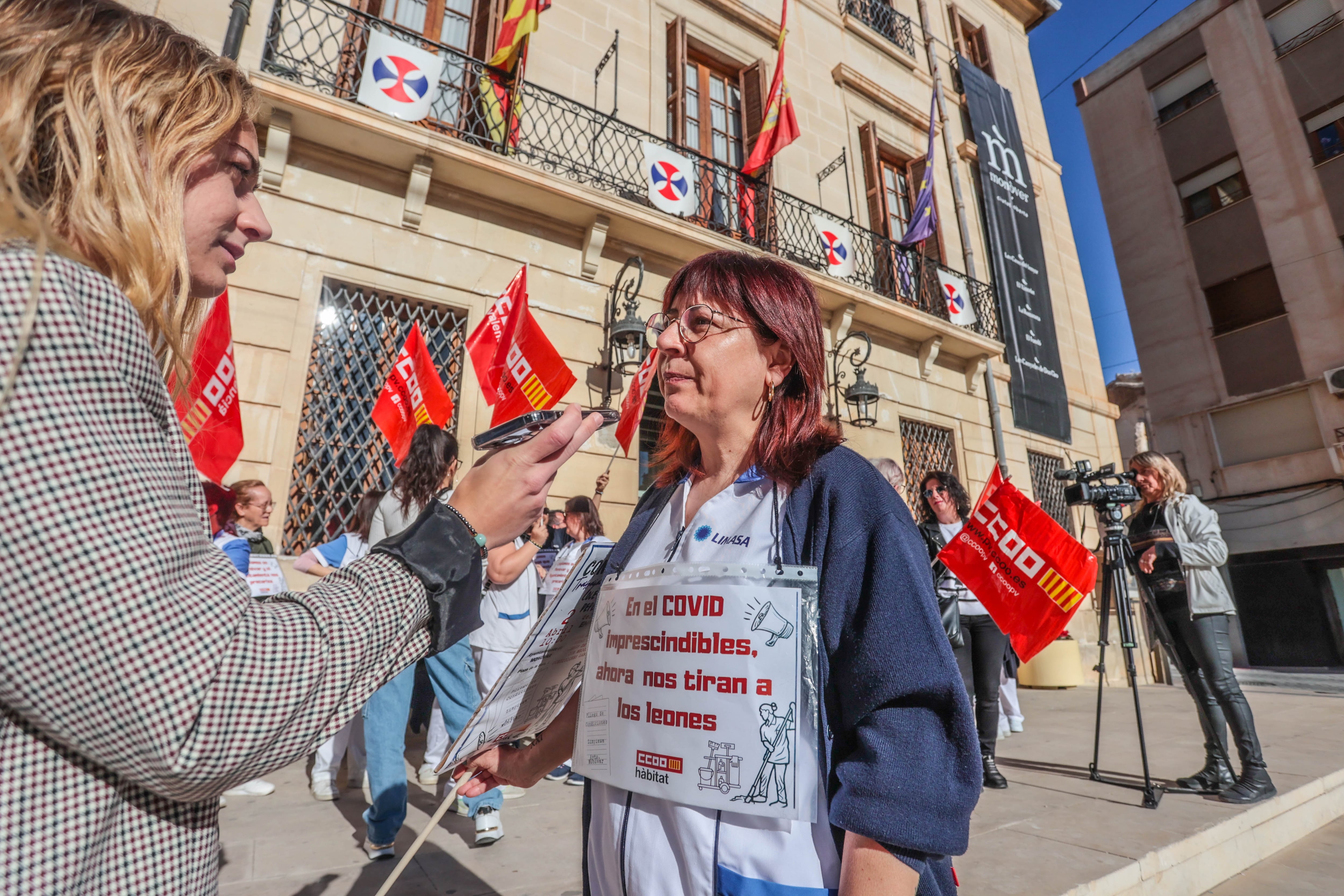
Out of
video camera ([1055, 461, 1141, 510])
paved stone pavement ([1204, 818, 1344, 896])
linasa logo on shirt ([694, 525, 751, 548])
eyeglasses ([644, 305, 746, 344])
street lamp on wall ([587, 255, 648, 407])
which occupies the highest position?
street lamp on wall ([587, 255, 648, 407])

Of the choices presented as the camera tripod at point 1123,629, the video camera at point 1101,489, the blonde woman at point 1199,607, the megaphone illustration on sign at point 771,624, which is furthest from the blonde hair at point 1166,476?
the megaphone illustration on sign at point 771,624

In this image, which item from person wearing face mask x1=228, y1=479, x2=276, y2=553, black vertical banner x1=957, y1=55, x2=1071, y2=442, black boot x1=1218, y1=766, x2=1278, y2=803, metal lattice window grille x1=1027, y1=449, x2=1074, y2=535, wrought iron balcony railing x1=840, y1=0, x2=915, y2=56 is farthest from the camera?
wrought iron balcony railing x1=840, y1=0, x2=915, y2=56

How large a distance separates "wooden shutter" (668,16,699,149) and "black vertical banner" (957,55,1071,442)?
6.41 m

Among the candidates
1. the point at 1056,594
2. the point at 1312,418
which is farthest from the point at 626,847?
the point at 1312,418

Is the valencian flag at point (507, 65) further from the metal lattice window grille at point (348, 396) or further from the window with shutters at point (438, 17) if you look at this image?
the metal lattice window grille at point (348, 396)

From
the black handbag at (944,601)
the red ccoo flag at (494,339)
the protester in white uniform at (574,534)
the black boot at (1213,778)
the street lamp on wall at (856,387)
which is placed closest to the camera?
A: the black boot at (1213,778)

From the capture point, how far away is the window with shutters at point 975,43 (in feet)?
46.9

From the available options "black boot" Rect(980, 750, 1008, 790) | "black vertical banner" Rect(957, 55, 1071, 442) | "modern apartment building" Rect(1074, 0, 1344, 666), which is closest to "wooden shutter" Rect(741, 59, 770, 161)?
"black vertical banner" Rect(957, 55, 1071, 442)

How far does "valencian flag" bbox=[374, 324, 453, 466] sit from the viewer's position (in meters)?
5.30

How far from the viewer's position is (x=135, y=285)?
0.75 meters

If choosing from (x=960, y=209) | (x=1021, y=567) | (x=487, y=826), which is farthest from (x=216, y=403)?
(x=960, y=209)

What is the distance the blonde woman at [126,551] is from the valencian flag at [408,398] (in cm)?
459

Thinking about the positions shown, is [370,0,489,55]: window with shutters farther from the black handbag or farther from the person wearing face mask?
the black handbag

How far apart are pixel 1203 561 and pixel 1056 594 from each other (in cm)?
104
